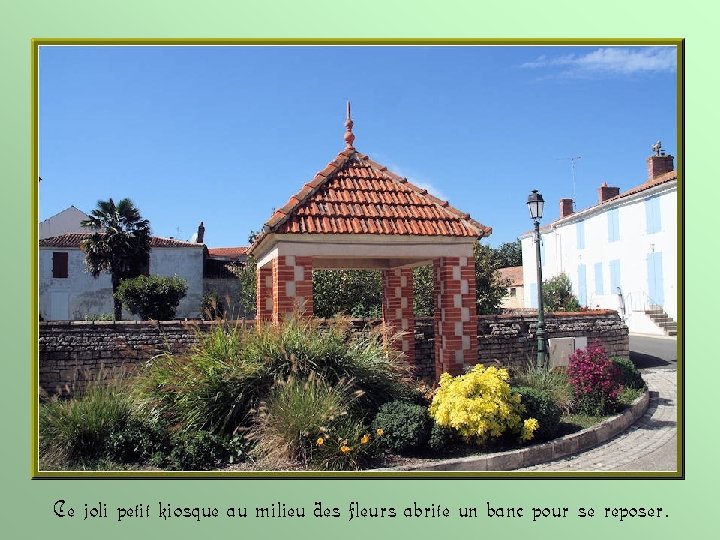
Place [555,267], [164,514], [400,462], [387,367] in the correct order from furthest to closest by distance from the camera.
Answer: [555,267]
[387,367]
[400,462]
[164,514]

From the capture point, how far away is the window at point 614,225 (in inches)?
739

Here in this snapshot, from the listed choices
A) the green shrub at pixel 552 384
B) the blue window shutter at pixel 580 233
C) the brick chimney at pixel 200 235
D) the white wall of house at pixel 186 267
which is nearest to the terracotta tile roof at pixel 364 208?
the green shrub at pixel 552 384

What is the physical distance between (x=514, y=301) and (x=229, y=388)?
27.6 metres

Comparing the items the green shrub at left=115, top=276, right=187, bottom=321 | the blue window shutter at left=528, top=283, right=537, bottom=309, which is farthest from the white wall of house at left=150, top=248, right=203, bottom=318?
the blue window shutter at left=528, top=283, right=537, bottom=309

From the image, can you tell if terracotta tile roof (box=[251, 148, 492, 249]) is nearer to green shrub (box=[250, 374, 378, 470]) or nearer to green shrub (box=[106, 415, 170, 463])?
green shrub (box=[250, 374, 378, 470])

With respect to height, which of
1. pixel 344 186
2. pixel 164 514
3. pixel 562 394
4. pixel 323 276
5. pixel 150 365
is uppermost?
pixel 344 186

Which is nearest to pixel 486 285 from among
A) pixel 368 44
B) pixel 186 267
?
pixel 368 44

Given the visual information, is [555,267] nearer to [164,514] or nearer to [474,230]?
[474,230]

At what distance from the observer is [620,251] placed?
59.0 feet

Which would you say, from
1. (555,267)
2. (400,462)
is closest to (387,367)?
(400,462)

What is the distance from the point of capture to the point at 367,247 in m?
8.76

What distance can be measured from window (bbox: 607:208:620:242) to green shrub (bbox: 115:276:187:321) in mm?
17462

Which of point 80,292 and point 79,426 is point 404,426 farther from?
point 80,292

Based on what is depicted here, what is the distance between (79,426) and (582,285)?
18.1m
